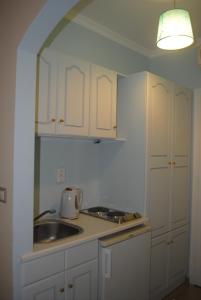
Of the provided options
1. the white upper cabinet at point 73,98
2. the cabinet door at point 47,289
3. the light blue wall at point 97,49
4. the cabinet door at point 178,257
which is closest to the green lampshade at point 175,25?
the white upper cabinet at point 73,98

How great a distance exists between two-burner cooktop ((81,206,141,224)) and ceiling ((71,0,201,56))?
1808 mm

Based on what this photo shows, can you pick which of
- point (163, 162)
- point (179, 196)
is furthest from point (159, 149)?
point (179, 196)

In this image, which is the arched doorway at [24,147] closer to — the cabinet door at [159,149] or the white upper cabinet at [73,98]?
the white upper cabinet at [73,98]

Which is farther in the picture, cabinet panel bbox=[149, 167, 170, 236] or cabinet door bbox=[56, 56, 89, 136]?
cabinet panel bbox=[149, 167, 170, 236]

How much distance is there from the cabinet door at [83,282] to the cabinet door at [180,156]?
1150mm

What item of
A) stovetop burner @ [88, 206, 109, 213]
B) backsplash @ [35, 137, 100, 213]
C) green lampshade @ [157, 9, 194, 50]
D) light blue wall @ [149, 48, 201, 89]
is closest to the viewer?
green lampshade @ [157, 9, 194, 50]

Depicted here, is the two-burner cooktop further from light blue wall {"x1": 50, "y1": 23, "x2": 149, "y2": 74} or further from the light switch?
light blue wall {"x1": 50, "y1": 23, "x2": 149, "y2": 74}

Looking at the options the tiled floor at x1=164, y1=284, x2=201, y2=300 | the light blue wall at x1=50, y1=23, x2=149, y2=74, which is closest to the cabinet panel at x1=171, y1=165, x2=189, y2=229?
the tiled floor at x1=164, y1=284, x2=201, y2=300

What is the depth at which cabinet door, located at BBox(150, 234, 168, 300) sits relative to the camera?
7.75 ft

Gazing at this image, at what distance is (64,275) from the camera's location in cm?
163

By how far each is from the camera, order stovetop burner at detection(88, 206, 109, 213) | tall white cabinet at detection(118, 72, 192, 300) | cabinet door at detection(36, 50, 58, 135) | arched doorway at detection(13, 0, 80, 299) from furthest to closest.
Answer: stovetop burner at detection(88, 206, 109, 213)
tall white cabinet at detection(118, 72, 192, 300)
cabinet door at detection(36, 50, 58, 135)
arched doorway at detection(13, 0, 80, 299)

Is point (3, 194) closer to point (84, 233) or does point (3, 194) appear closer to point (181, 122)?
point (84, 233)

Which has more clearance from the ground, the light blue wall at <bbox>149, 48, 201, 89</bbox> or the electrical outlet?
the light blue wall at <bbox>149, 48, 201, 89</bbox>

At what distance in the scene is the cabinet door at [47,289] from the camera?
→ 147cm
